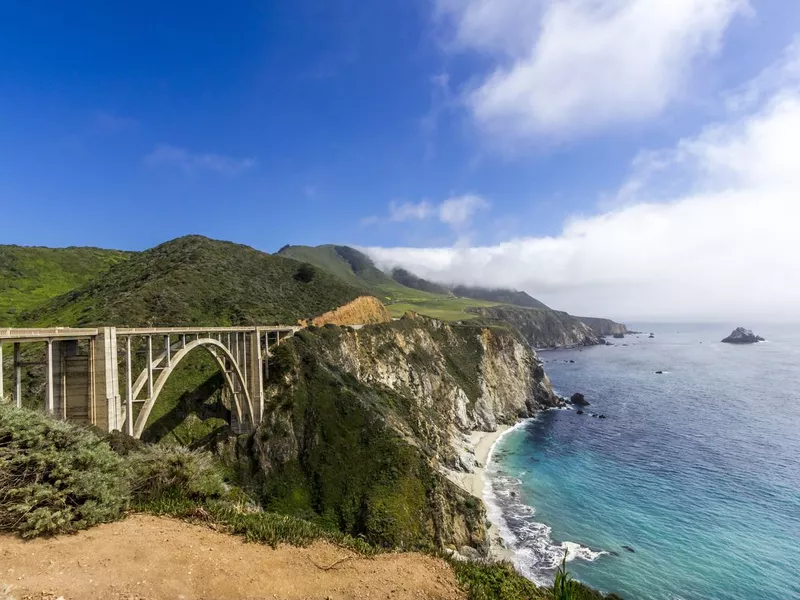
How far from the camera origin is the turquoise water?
3359 centimetres

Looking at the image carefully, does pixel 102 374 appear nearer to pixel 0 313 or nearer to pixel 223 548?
pixel 223 548

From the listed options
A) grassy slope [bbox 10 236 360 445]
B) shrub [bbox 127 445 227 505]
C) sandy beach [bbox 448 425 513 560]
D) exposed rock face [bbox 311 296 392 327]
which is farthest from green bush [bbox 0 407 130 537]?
exposed rock face [bbox 311 296 392 327]

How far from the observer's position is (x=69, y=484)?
1040 centimetres

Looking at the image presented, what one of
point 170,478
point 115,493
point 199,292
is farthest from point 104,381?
point 199,292

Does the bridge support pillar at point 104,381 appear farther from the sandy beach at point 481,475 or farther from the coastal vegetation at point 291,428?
the sandy beach at point 481,475

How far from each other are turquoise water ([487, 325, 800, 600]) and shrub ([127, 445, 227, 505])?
30.6m

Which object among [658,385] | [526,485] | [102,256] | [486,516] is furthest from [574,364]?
[102,256]

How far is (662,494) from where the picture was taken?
153ft

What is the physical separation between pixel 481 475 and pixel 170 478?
4820 centimetres

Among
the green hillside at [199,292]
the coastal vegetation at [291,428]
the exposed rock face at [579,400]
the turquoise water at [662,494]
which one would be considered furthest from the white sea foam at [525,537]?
the exposed rock face at [579,400]

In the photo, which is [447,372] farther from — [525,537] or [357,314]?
[525,537]

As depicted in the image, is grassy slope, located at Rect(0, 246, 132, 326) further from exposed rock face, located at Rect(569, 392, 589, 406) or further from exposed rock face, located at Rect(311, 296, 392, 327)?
exposed rock face, located at Rect(569, 392, 589, 406)

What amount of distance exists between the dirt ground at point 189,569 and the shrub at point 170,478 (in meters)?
1.49

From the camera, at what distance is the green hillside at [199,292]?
50906mm
